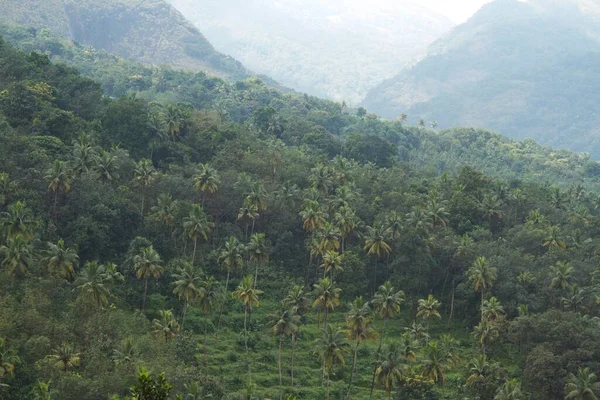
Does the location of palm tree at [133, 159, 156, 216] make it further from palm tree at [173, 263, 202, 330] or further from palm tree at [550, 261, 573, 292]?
palm tree at [550, 261, 573, 292]

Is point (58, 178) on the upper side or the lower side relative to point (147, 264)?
upper

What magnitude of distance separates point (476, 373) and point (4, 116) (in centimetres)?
8289

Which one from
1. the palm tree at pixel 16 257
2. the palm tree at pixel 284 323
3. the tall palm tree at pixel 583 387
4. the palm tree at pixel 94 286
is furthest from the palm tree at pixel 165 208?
the tall palm tree at pixel 583 387

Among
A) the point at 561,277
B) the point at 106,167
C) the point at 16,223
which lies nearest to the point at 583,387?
the point at 561,277

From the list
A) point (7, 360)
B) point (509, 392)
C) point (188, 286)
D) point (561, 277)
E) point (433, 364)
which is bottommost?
point (7, 360)

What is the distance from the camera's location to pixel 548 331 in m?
95.1

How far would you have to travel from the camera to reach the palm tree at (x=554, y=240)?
397 feet

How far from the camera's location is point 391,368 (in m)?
87.2

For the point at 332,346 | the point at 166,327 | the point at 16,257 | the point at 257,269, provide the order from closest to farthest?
the point at 16,257 → the point at 332,346 → the point at 166,327 → the point at 257,269

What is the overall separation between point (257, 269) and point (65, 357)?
44272 millimetres

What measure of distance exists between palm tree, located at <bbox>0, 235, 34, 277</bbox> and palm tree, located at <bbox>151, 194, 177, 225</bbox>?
83.8 feet

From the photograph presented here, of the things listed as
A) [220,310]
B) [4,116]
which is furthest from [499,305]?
[4,116]

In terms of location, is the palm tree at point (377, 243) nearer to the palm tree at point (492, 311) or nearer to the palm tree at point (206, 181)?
the palm tree at point (492, 311)

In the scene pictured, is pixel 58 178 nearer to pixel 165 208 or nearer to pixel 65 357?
pixel 165 208
